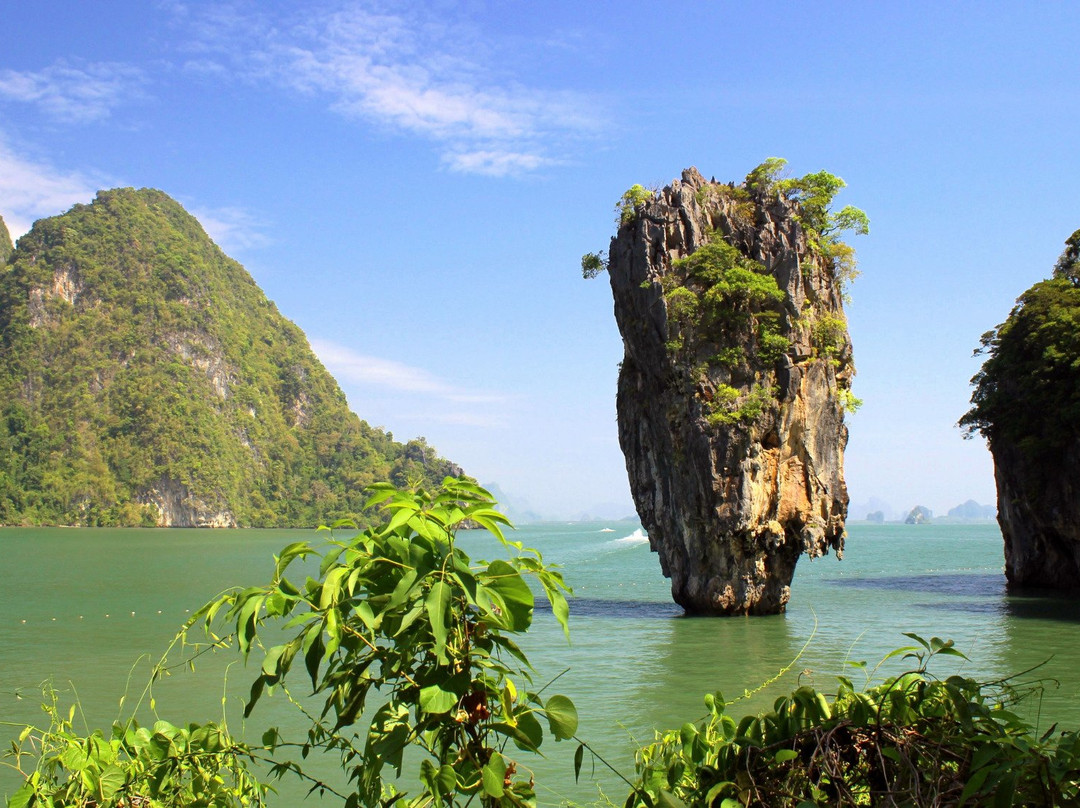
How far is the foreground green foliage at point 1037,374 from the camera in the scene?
78.4ft

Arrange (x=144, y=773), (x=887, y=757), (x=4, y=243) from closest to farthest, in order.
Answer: (x=887, y=757)
(x=144, y=773)
(x=4, y=243)

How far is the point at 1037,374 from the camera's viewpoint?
25.1 meters

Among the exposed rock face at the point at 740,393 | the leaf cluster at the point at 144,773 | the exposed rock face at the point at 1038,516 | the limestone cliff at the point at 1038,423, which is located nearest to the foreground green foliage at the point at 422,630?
the leaf cluster at the point at 144,773

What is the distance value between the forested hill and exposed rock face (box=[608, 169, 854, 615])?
79.6 metres

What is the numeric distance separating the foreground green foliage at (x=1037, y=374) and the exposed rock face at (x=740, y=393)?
7.31m

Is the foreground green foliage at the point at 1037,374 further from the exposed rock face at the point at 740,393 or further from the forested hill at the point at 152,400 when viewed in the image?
the forested hill at the point at 152,400

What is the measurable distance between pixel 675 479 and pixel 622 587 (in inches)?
464

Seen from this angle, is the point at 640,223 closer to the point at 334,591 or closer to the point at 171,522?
the point at 334,591

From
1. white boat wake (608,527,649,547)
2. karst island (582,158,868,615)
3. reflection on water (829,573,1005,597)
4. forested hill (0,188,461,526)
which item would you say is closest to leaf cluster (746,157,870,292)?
karst island (582,158,868,615)

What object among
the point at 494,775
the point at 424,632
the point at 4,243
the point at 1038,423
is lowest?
the point at 494,775

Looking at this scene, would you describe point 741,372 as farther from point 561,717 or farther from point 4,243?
point 4,243

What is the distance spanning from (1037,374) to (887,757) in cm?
2697

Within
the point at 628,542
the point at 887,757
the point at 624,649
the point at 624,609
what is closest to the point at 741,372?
the point at 624,649

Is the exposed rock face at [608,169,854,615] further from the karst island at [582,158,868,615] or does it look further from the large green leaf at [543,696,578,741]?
the large green leaf at [543,696,578,741]
